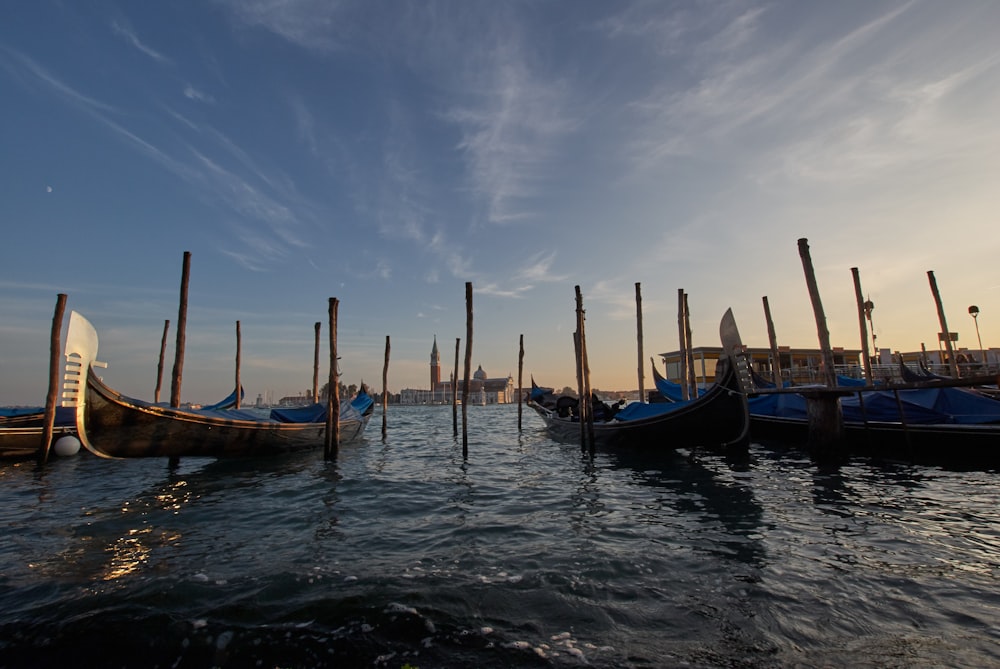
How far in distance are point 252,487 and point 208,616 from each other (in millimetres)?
5643

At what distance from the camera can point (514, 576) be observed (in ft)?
13.0

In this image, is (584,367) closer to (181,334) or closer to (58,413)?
(181,334)

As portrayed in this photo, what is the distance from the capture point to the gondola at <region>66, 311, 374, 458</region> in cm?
708

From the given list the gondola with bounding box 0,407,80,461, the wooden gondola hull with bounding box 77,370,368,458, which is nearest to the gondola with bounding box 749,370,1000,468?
the wooden gondola hull with bounding box 77,370,368,458

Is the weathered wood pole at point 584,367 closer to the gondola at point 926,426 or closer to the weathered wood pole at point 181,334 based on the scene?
the gondola at point 926,426

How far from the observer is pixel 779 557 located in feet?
14.1

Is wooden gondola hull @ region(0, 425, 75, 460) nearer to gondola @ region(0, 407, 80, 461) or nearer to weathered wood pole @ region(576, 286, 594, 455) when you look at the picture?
gondola @ region(0, 407, 80, 461)

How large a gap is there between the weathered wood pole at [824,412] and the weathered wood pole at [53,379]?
18.2 meters

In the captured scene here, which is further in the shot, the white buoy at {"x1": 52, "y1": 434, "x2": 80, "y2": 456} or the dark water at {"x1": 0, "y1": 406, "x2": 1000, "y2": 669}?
the white buoy at {"x1": 52, "y1": 434, "x2": 80, "y2": 456}

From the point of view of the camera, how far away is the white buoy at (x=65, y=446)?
12430 mm

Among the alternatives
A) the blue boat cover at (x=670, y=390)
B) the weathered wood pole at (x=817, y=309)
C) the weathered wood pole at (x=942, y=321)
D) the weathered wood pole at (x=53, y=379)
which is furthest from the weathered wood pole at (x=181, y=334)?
the weathered wood pole at (x=942, y=321)

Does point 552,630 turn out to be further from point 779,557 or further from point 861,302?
point 861,302

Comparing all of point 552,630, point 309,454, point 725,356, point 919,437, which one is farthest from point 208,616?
point 919,437

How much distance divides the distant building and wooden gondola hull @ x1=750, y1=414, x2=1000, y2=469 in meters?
114
